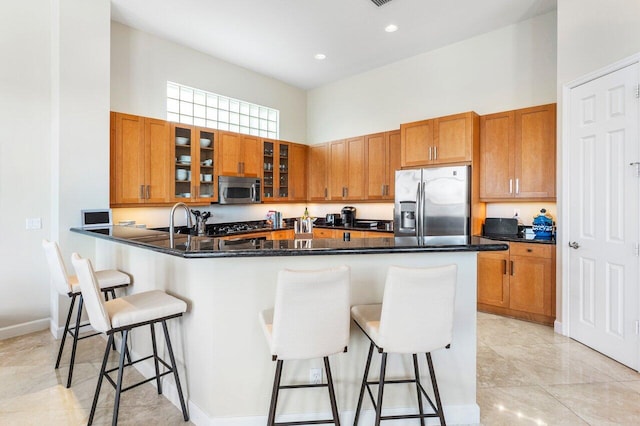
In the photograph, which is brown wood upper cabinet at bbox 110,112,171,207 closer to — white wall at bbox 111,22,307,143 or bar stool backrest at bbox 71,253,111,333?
white wall at bbox 111,22,307,143

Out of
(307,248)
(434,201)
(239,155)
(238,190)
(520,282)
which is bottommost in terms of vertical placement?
(520,282)

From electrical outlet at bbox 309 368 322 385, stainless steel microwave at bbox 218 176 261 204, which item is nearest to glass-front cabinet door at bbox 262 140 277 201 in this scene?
stainless steel microwave at bbox 218 176 261 204

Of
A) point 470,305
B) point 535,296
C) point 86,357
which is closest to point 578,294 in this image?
point 535,296

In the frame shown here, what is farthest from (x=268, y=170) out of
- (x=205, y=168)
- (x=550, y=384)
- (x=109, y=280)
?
(x=550, y=384)

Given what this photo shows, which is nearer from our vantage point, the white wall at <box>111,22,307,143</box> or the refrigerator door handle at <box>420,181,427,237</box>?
the white wall at <box>111,22,307,143</box>

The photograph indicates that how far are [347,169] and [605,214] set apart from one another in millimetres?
3494

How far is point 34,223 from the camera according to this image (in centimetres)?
340

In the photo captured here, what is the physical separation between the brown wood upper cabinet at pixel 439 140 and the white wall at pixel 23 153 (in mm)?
4324

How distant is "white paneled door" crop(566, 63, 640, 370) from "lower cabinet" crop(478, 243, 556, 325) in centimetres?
30

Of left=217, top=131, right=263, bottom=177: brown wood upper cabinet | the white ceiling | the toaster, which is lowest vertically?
the toaster

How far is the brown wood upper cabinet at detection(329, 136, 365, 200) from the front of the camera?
5.42m

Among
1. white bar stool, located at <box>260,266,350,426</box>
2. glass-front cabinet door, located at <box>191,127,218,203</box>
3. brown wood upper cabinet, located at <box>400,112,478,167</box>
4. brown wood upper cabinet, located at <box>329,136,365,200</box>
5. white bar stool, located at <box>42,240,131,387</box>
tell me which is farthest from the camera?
brown wood upper cabinet, located at <box>329,136,365,200</box>

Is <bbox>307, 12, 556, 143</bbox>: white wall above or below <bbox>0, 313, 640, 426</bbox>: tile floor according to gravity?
above

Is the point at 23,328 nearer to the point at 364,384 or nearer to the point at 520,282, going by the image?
the point at 364,384
